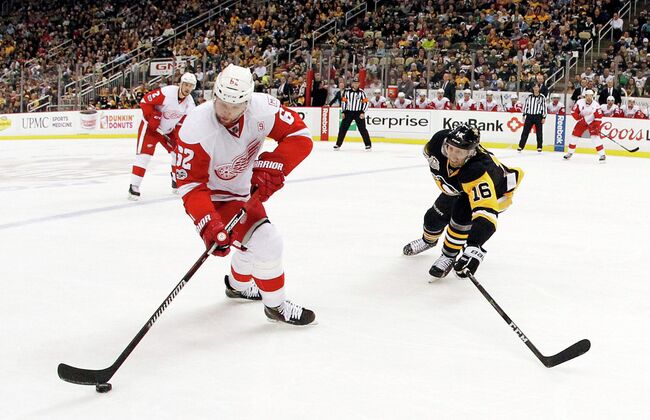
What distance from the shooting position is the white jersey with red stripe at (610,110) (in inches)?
533

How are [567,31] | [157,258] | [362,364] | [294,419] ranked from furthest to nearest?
[567,31], [157,258], [362,364], [294,419]

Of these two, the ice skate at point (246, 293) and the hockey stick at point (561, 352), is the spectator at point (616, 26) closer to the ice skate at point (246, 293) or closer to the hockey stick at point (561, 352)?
the ice skate at point (246, 293)

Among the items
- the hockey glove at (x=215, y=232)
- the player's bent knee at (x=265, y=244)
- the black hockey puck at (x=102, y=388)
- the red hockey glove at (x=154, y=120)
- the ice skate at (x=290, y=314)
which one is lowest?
the black hockey puck at (x=102, y=388)

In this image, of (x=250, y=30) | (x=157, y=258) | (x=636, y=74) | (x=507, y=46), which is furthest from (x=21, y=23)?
(x=157, y=258)

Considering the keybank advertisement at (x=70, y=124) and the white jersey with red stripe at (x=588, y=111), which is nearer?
the white jersey with red stripe at (x=588, y=111)

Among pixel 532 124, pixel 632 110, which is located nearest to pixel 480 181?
pixel 532 124

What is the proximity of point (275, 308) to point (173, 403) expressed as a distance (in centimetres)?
85

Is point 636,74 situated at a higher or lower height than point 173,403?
higher

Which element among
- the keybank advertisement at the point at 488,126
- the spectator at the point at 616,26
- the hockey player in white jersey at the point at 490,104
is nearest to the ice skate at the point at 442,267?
the keybank advertisement at the point at 488,126

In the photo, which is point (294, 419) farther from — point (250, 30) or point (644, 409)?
point (250, 30)

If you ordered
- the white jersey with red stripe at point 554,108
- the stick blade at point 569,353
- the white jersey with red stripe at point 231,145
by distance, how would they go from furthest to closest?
the white jersey with red stripe at point 554,108 < the white jersey with red stripe at point 231,145 < the stick blade at point 569,353

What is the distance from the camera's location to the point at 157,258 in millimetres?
4461

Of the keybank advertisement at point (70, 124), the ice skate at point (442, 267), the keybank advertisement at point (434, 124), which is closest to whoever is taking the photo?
the ice skate at point (442, 267)

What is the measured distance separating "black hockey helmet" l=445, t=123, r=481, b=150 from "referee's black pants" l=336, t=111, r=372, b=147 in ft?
32.2
